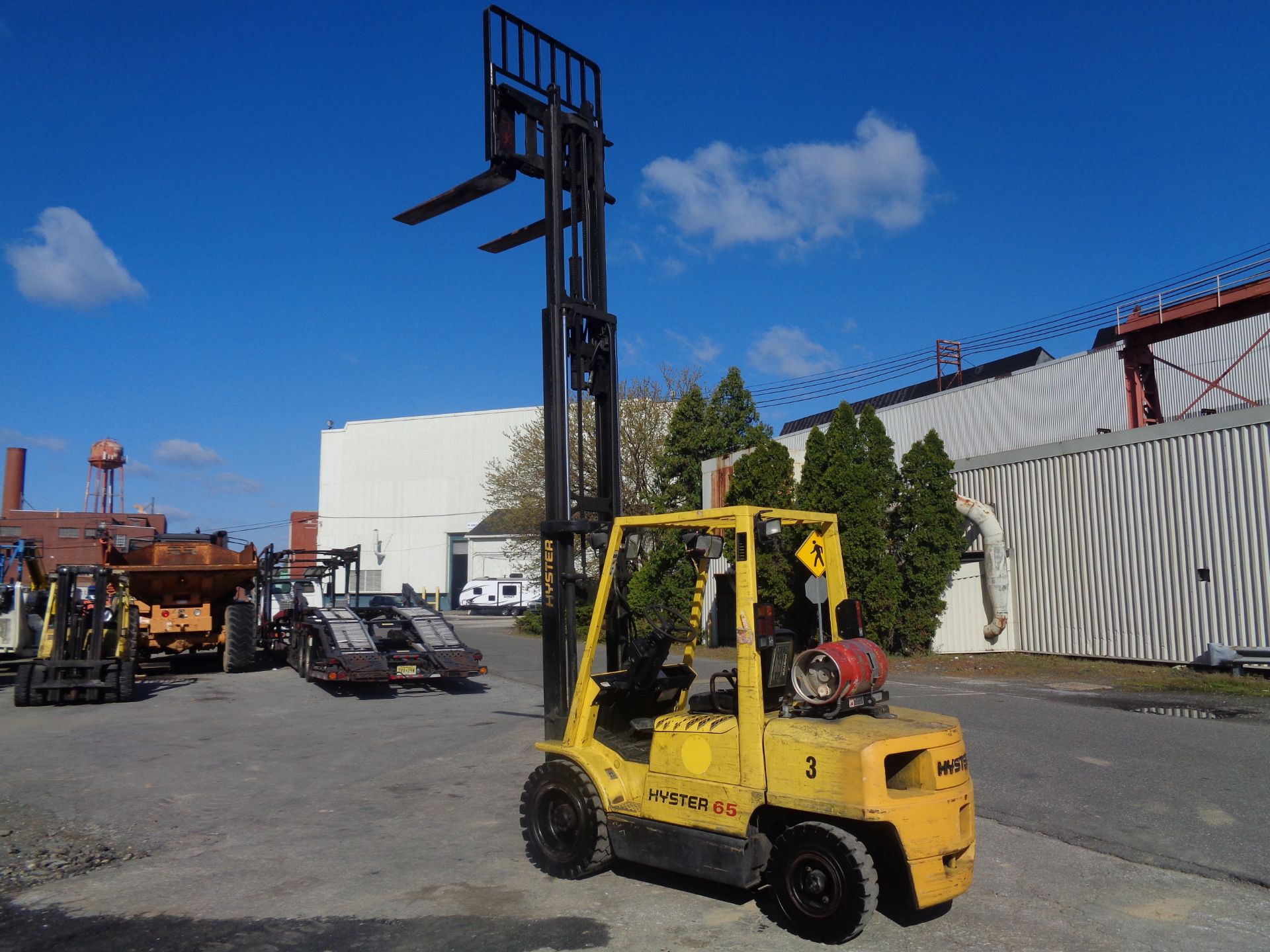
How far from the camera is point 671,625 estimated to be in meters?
6.66

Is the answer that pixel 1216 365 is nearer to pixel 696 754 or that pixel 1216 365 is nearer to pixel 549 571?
pixel 549 571

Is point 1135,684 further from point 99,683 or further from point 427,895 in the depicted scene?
point 99,683

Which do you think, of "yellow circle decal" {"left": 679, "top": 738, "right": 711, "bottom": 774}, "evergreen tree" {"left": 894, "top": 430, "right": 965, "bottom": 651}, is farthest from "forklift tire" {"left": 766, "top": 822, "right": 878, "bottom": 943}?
"evergreen tree" {"left": 894, "top": 430, "right": 965, "bottom": 651}

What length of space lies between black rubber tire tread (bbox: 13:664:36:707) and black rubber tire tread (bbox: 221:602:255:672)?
506 cm

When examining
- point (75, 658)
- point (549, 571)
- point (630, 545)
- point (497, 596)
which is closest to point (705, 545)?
point (630, 545)

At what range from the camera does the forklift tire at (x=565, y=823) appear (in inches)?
243

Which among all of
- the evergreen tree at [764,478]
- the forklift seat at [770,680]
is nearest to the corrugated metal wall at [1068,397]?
the evergreen tree at [764,478]

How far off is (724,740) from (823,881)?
3.08ft

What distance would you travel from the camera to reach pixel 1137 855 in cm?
700

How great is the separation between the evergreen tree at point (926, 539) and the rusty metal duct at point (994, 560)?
39 cm

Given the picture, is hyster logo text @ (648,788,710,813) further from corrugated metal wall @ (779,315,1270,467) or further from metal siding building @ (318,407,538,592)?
metal siding building @ (318,407,538,592)

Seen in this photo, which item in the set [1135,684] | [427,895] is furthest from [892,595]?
[427,895]

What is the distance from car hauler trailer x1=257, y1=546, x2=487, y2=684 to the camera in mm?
16266

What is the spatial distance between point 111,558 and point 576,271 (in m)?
15.1
